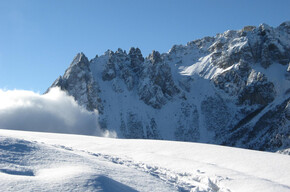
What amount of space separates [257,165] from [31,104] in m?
142

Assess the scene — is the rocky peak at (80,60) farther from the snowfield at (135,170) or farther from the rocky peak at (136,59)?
the snowfield at (135,170)

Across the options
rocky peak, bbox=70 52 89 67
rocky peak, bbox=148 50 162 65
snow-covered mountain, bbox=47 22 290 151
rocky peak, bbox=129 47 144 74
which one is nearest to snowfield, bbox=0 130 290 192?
snow-covered mountain, bbox=47 22 290 151

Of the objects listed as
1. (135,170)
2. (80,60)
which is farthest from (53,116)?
(135,170)

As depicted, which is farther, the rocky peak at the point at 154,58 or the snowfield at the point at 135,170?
the rocky peak at the point at 154,58

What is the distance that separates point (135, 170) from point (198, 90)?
126 m

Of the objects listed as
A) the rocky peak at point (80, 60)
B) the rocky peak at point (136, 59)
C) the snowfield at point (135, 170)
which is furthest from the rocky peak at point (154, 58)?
the snowfield at point (135, 170)

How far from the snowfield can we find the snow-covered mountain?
86.1 meters

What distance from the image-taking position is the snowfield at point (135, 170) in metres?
7.98

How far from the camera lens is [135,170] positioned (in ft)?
37.2

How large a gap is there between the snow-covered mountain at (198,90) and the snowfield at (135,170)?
86.1 meters

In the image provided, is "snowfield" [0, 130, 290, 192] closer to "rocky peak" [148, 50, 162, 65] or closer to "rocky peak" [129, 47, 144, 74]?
"rocky peak" [148, 50, 162, 65]

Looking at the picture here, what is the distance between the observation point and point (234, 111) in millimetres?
120875

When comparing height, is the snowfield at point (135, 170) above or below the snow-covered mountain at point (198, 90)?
below

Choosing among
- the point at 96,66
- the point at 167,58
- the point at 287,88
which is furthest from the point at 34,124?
the point at 287,88
